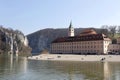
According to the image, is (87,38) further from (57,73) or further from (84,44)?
(57,73)

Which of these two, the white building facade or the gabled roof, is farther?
the gabled roof

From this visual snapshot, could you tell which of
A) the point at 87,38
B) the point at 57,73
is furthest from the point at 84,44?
the point at 57,73

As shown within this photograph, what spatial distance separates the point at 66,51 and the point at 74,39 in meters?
7.31

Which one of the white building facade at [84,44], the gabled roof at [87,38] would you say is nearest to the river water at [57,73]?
the white building facade at [84,44]

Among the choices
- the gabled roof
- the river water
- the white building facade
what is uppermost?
the gabled roof

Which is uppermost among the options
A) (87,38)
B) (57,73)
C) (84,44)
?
(87,38)

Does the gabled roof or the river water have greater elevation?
the gabled roof

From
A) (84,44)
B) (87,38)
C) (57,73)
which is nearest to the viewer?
(57,73)

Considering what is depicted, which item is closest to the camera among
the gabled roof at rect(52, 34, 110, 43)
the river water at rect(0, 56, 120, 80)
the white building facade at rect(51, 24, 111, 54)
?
the river water at rect(0, 56, 120, 80)

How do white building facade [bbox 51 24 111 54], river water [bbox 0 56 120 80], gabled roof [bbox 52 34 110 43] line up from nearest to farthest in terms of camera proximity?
river water [bbox 0 56 120 80] < white building facade [bbox 51 24 111 54] < gabled roof [bbox 52 34 110 43]

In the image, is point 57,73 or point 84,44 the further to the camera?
point 84,44

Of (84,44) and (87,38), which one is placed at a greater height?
(87,38)

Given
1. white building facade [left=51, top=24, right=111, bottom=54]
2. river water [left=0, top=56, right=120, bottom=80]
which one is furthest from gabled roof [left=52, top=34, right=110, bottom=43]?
river water [left=0, top=56, right=120, bottom=80]

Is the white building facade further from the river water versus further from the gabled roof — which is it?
the river water
